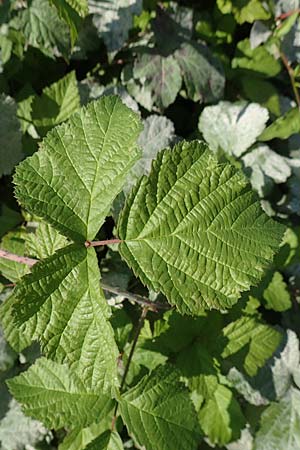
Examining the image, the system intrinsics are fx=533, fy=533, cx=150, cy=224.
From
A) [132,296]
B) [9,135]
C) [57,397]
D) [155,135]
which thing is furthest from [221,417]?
[9,135]

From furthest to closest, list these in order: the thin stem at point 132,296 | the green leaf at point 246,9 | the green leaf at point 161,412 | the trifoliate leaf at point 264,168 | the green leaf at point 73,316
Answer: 1. the green leaf at point 246,9
2. the trifoliate leaf at point 264,168
3. the green leaf at point 161,412
4. the thin stem at point 132,296
5. the green leaf at point 73,316

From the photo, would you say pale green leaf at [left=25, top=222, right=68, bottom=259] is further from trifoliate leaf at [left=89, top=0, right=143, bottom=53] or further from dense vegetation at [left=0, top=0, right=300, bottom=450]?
trifoliate leaf at [left=89, top=0, right=143, bottom=53]

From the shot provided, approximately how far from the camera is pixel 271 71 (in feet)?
6.82

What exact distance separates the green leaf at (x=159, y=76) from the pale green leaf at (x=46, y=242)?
0.70m

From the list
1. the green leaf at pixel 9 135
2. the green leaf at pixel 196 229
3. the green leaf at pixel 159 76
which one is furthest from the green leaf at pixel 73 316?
the green leaf at pixel 159 76

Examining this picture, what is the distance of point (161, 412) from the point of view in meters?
1.37

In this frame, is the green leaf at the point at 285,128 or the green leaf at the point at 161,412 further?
the green leaf at the point at 285,128

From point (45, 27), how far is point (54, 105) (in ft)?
0.83

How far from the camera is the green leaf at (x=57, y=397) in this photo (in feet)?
4.62

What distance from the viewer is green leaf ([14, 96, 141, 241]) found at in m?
1.09

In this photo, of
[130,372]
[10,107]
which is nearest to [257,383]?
[130,372]

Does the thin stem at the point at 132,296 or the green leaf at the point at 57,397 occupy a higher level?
the thin stem at the point at 132,296

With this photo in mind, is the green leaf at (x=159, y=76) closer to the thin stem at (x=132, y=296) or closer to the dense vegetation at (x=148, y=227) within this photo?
the dense vegetation at (x=148, y=227)

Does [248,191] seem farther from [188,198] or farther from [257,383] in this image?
[257,383]
